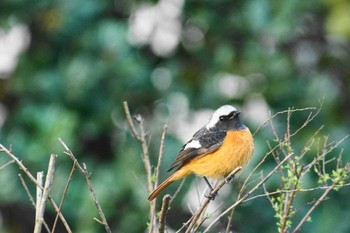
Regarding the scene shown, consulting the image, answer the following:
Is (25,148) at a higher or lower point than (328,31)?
lower

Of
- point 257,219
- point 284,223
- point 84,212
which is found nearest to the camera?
point 284,223

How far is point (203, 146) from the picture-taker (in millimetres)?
4426

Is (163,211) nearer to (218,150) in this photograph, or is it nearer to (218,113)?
(218,150)

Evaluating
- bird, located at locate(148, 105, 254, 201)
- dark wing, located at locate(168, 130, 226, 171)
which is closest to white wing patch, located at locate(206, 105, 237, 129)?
bird, located at locate(148, 105, 254, 201)

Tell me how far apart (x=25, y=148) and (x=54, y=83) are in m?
0.60

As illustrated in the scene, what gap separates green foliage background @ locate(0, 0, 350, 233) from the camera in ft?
22.0

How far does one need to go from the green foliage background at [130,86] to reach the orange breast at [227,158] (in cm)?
213

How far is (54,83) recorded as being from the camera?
6.92 metres

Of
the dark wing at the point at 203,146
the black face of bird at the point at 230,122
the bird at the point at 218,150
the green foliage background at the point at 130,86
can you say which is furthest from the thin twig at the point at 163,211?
the green foliage background at the point at 130,86

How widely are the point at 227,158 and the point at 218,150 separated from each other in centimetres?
12

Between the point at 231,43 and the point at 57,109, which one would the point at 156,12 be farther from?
the point at 57,109

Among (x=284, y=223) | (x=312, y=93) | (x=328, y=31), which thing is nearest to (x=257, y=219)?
(x=312, y=93)

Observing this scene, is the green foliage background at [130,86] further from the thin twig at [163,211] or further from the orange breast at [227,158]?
the thin twig at [163,211]

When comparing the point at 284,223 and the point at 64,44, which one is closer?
the point at 284,223
